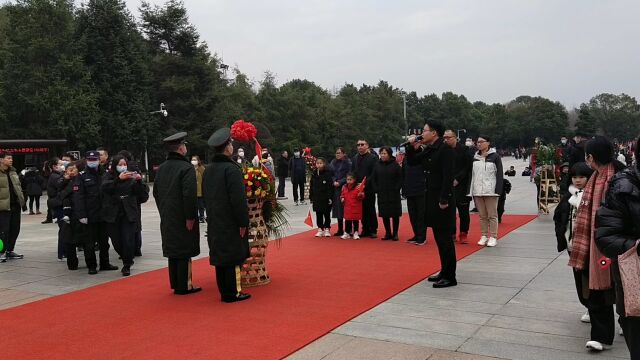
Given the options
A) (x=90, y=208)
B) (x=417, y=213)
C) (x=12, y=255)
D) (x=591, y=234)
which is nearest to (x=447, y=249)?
(x=591, y=234)

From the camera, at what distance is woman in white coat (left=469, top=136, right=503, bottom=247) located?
8.61 m

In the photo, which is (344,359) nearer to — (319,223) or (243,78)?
(319,223)

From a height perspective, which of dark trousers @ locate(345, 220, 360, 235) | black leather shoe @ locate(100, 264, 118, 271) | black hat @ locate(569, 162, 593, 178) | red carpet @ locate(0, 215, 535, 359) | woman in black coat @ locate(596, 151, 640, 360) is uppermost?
black hat @ locate(569, 162, 593, 178)

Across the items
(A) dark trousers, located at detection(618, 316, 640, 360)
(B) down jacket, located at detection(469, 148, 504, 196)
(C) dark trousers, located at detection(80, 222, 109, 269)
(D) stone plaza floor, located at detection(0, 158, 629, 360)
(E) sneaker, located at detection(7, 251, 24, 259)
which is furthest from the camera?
(E) sneaker, located at detection(7, 251, 24, 259)

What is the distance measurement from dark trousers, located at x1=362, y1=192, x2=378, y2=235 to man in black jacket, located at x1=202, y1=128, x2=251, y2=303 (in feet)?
14.5

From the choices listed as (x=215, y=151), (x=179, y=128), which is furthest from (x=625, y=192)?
(x=179, y=128)

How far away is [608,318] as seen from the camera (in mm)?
3957

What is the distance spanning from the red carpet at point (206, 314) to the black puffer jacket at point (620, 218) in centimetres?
242

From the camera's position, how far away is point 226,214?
5656 millimetres

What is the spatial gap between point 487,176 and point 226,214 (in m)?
4.84

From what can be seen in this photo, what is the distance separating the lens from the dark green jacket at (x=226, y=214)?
18.4ft

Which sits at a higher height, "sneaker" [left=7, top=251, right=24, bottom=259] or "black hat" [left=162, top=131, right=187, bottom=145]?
"black hat" [left=162, top=131, right=187, bottom=145]

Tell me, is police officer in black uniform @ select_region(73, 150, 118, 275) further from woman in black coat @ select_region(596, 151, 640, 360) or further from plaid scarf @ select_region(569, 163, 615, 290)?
woman in black coat @ select_region(596, 151, 640, 360)

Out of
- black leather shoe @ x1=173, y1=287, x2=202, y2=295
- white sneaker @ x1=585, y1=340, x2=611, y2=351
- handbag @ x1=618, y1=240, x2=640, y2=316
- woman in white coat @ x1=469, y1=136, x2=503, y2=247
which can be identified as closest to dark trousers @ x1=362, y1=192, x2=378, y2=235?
woman in white coat @ x1=469, y1=136, x2=503, y2=247
